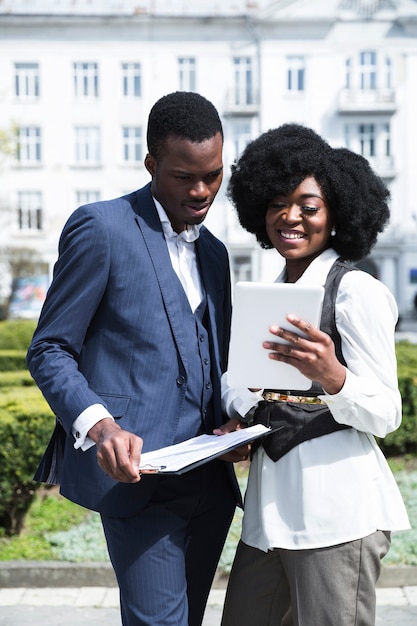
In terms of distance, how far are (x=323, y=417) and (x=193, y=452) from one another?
355 millimetres

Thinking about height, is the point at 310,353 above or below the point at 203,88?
below

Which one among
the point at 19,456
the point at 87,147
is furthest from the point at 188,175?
the point at 87,147

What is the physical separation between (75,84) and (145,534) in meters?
33.4

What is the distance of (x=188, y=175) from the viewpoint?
2490 millimetres

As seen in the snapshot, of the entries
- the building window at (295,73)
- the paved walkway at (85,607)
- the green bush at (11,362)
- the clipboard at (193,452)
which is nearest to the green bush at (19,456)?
the paved walkway at (85,607)

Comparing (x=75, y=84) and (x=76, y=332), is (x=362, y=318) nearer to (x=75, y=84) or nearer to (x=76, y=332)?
(x=76, y=332)

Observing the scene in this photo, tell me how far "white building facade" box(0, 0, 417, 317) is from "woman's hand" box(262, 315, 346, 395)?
102 feet

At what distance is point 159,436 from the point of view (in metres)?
2.51

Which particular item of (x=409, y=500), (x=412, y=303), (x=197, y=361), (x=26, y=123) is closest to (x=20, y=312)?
(x=26, y=123)

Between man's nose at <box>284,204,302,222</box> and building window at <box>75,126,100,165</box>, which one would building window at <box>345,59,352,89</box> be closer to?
building window at <box>75,126,100,165</box>

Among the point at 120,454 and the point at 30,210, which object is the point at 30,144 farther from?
the point at 120,454

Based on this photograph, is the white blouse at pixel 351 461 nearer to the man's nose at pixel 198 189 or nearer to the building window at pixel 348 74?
the man's nose at pixel 198 189

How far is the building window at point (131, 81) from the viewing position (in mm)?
34125

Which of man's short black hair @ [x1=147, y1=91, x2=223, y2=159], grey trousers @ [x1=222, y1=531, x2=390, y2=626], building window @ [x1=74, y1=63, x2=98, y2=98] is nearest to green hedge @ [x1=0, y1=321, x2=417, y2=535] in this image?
grey trousers @ [x1=222, y1=531, x2=390, y2=626]
